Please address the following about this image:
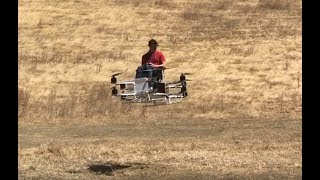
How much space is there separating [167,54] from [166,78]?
268cm

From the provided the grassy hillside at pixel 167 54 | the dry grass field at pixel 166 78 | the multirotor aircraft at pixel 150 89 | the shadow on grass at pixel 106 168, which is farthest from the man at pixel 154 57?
the grassy hillside at pixel 167 54

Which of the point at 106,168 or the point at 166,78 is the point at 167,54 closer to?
the point at 166,78

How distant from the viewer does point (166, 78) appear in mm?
33594

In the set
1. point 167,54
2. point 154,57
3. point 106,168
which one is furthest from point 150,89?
point 167,54

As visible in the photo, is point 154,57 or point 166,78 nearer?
point 154,57

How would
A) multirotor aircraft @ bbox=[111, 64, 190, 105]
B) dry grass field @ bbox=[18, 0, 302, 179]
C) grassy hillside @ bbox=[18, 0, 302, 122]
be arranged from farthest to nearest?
1. grassy hillside @ bbox=[18, 0, 302, 122]
2. dry grass field @ bbox=[18, 0, 302, 179]
3. multirotor aircraft @ bbox=[111, 64, 190, 105]

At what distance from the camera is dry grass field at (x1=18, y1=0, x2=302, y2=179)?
16750 mm

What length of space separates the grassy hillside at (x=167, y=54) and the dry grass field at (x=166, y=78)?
0.06 meters

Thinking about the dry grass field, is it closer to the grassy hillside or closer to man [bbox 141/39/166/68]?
the grassy hillside

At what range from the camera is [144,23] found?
129ft

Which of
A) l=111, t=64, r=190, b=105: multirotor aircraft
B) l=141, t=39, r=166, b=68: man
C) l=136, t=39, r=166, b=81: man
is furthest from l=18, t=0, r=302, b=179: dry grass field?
l=141, t=39, r=166, b=68: man

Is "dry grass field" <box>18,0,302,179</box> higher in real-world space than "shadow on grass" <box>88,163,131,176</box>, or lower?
higher

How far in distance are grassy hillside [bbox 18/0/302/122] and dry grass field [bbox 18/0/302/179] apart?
0.21 ft
